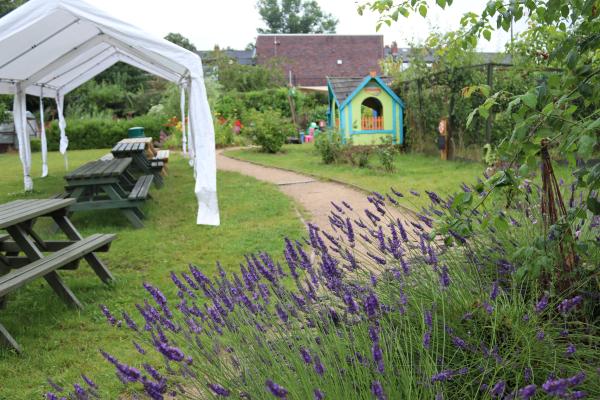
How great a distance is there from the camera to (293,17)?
74.6 metres

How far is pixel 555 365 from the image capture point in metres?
1.91

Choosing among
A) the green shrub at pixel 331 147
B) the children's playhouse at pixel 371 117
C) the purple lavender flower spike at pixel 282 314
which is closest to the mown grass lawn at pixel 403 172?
the green shrub at pixel 331 147

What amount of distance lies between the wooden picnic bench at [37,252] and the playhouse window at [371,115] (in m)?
12.1

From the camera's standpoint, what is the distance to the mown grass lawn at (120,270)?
3328 millimetres

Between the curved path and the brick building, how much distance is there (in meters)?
34.3

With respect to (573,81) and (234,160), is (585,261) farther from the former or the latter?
(234,160)

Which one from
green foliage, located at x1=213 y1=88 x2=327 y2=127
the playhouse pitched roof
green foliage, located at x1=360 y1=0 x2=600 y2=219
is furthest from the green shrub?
green foliage, located at x1=213 y1=88 x2=327 y2=127

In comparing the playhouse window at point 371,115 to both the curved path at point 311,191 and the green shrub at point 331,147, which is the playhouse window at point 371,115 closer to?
the green shrub at point 331,147

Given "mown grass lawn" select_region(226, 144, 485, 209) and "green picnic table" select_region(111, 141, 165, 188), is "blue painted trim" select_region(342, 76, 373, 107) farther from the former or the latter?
"green picnic table" select_region(111, 141, 165, 188)

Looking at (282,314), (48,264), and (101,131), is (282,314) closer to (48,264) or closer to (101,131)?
(48,264)

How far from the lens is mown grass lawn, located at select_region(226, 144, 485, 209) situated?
31.0 ft

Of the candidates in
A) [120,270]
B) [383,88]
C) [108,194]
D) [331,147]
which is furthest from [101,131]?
[120,270]

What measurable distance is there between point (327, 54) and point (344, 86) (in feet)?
101

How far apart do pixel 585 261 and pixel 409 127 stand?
13.8 meters
